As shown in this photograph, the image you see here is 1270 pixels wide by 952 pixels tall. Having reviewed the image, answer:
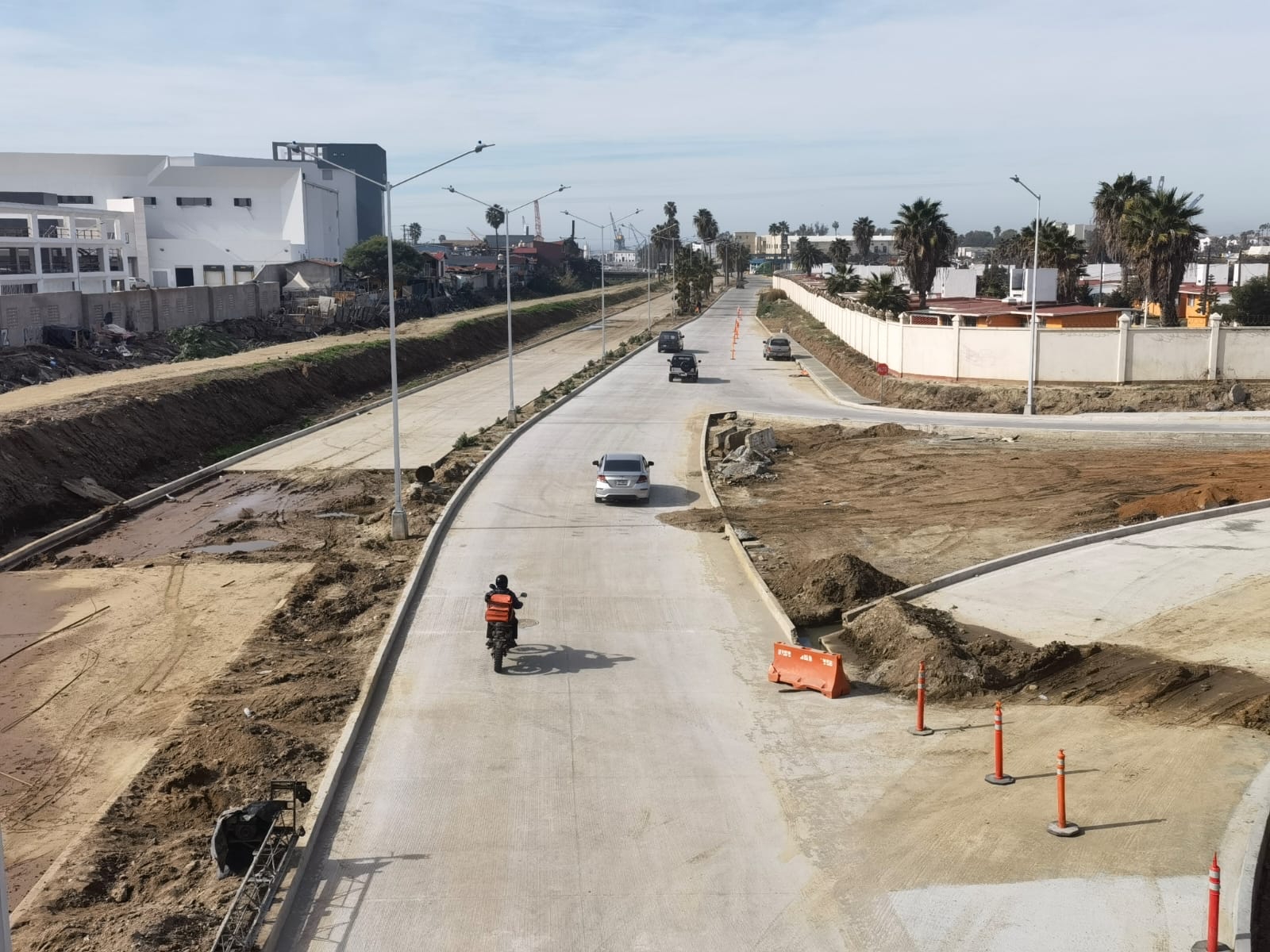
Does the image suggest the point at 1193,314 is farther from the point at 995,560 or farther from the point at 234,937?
the point at 234,937

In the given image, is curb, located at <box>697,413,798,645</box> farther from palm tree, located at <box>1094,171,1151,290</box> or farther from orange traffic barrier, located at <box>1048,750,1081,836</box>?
palm tree, located at <box>1094,171,1151,290</box>

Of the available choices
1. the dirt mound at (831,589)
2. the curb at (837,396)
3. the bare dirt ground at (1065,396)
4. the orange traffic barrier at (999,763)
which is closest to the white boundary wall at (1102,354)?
the bare dirt ground at (1065,396)

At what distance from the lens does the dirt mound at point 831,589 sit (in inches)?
871

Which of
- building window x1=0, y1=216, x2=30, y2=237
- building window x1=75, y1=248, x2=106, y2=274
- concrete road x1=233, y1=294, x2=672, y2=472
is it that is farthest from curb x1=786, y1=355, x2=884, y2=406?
building window x1=0, y1=216, x2=30, y2=237

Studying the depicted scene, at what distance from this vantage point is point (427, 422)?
4944 centimetres

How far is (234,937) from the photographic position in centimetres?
1071

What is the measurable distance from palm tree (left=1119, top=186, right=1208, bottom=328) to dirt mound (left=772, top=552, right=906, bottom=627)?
35.6 metres

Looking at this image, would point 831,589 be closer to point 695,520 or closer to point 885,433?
point 695,520

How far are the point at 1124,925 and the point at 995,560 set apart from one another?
1381 cm

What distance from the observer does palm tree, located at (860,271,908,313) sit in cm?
7594

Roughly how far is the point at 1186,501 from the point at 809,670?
15961mm

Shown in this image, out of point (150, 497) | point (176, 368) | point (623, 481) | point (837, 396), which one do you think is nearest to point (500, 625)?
point (623, 481)

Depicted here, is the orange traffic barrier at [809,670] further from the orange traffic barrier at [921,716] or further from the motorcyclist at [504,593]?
the motorcyclist at [504,593]

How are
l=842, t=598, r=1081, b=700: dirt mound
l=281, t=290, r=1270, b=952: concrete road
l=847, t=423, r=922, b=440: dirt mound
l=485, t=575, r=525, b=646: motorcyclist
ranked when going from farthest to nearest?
l=847, t=423, r=922, b=440: dirt mound
l=485, t=575, r=525, b=646: motorcyclist
l=842, t=598, r=1081, b=700: dirt mound
l=281, t=290, r=1270, b=952: concrete road
